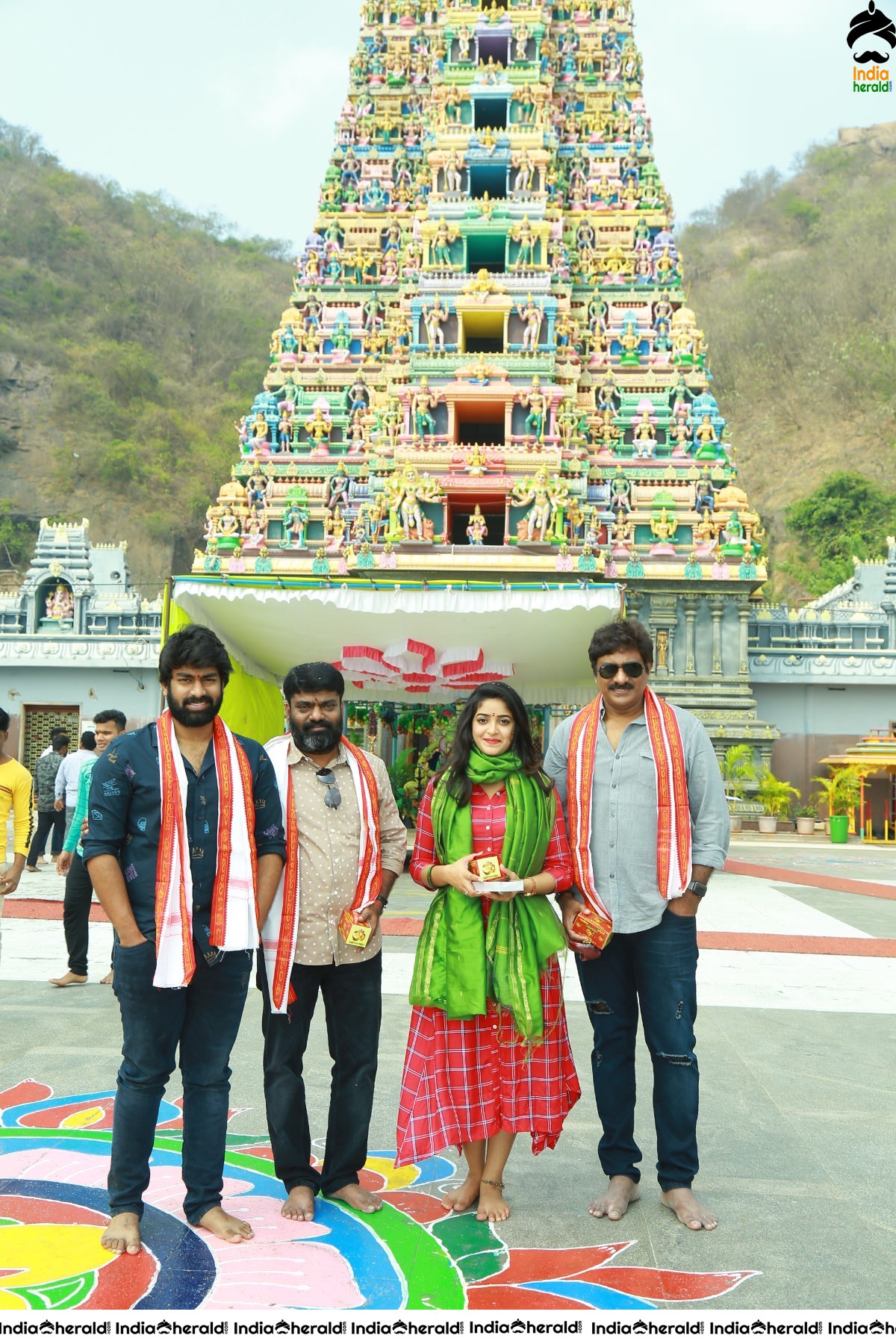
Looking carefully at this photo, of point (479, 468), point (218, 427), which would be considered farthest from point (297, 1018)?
point (218, 427)

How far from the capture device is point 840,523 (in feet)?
131

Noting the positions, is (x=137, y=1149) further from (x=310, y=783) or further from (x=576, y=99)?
(x=576, y=99)

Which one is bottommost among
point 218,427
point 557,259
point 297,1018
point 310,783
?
point 297,1018

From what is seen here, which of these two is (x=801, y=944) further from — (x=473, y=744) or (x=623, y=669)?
(x=473, y=744)

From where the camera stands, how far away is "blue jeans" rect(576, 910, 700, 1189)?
3.62 meters

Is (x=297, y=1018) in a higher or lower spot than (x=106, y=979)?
higher

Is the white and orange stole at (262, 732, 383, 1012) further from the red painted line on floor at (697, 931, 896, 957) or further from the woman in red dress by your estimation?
the red painted line on floor at (697, 931, 896, 957)

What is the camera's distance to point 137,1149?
10.7 ft

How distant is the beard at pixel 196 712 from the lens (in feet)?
11.1

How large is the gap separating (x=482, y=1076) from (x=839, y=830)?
58.0ft

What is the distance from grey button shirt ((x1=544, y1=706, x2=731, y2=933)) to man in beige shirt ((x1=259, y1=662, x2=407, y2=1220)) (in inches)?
26.9

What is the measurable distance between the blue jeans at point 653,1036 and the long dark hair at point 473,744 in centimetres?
64

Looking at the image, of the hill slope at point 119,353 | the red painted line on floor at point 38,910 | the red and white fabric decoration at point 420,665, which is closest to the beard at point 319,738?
the red painted line on floor at point 38,910

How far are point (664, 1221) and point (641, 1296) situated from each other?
1.89 feet
